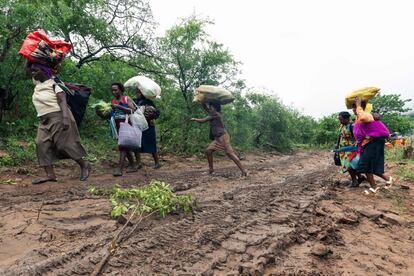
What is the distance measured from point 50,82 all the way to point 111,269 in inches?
143

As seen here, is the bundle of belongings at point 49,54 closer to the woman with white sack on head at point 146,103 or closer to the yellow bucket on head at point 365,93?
the woman with white sack on head at point 146,103

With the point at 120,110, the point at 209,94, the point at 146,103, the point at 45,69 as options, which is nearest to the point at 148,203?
the point at 45,69

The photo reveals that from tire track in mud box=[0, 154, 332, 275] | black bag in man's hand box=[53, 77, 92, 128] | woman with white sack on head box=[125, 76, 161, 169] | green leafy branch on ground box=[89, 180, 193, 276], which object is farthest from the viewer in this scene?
woman with white sack on head box=[125, 76, 161, 169]

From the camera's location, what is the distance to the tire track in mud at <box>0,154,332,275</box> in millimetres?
2465

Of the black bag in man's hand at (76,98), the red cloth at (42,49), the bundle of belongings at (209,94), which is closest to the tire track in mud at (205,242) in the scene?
the black bag in man's hand at (76,98)

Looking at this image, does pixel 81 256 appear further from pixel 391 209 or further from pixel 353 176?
pixel 353 176

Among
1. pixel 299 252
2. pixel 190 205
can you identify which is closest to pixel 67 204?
pixel 190 205

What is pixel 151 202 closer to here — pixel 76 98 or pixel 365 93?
pixel 76 98

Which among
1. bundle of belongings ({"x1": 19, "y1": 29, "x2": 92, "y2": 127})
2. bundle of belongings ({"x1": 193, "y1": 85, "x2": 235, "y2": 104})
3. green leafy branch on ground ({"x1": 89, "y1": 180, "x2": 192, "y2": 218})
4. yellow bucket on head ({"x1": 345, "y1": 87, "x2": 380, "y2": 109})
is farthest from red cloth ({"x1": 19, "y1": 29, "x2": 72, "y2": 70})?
yellow bucket on head ({"x1": 345, "y1": 87, "x2": 380, "y2": 109})

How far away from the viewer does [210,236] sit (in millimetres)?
3139

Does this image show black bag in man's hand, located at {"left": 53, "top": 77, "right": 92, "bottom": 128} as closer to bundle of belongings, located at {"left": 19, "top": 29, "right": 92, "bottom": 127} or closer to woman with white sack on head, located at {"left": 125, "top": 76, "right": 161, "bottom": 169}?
bundle of belongings, located at {"left": 19, "top": 29, "right": 92, "bottom": 127}

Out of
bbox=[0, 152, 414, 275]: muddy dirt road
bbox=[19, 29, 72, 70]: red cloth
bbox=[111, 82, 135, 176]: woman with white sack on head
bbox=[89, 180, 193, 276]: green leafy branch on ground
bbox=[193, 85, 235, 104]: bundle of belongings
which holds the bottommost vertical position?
bbox=[0, 152, 414, 275]: muddy dirt road

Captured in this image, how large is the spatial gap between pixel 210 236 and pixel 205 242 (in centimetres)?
13

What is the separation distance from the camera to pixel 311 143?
77.8 ft
